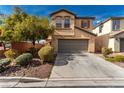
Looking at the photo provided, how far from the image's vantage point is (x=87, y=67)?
36.4 ft

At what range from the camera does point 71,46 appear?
17.0 meters

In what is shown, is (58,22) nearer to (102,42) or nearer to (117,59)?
(102,42)

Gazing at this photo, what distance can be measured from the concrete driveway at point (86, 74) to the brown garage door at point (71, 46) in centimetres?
402

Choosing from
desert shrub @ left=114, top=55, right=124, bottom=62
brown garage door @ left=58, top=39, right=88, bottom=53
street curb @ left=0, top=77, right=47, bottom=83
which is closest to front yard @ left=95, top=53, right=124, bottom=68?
desert shrub @ left=114, top=55, right=124, bottom=62

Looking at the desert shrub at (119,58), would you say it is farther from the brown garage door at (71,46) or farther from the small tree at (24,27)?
the small tree at (24,27)

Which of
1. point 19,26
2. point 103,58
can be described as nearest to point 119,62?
point 103,58

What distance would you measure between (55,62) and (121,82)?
5217 mm

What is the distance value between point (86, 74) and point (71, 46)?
7.48 meters

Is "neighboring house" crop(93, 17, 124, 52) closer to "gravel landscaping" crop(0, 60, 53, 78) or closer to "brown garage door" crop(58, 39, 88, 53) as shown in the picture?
"brown garage door" crop(58, 39, 88, 53)

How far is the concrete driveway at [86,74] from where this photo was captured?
27.1ft

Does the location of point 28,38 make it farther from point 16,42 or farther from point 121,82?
point 121,82

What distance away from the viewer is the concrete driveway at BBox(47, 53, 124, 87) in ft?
27.1

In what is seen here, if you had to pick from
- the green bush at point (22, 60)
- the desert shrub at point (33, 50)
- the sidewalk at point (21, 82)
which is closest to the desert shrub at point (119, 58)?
the sidewalk at point (21, 82)

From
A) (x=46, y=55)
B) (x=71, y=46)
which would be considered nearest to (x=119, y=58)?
(x=46, y=55)
